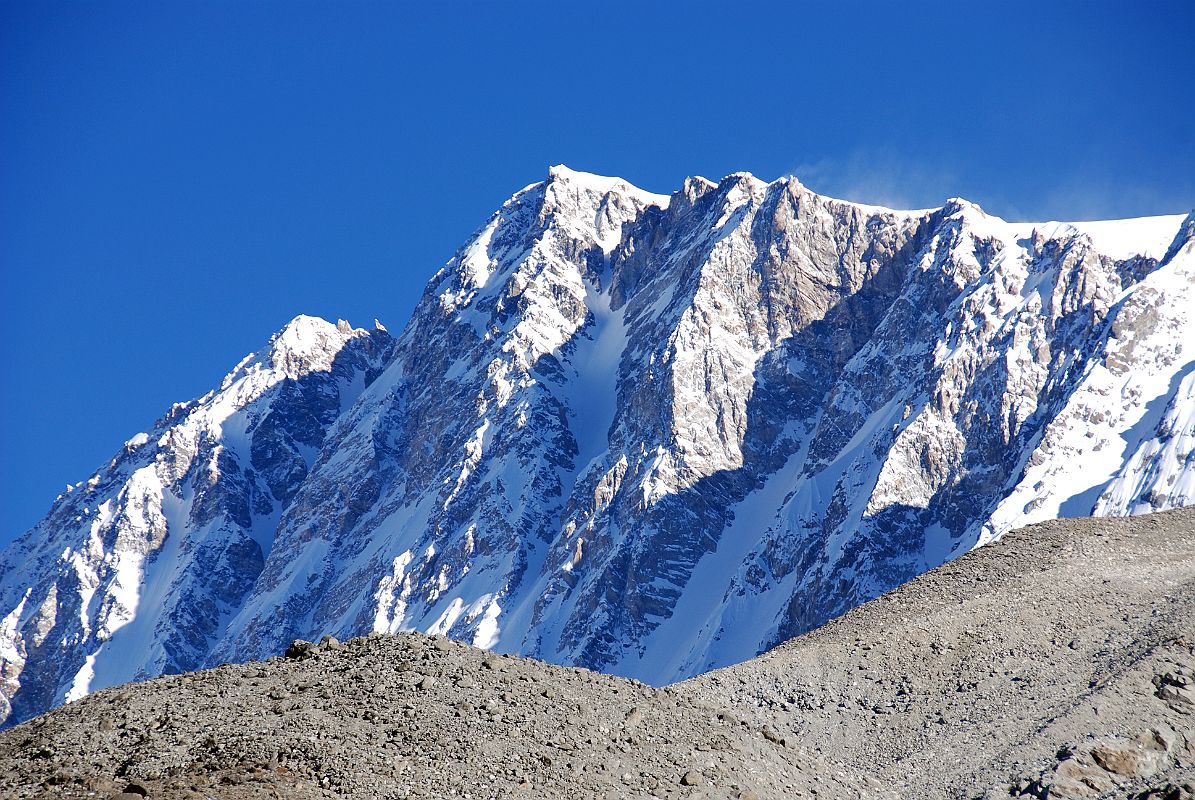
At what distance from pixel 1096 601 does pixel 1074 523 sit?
306 inches

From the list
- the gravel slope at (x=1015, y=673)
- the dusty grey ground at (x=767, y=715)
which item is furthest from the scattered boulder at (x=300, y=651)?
the gravel slope at (x=1015, y=673)

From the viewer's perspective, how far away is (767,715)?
4378 cm

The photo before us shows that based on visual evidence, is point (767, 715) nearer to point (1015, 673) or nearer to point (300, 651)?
point (1015, 673)

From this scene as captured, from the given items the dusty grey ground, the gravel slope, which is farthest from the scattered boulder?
the gravel slope

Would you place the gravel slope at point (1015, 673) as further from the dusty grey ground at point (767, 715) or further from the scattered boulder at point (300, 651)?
the scattered boulder at point (300, 651)

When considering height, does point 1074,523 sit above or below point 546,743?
above

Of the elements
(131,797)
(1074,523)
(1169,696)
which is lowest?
(131,797)

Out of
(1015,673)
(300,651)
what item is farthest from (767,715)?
(300,651)

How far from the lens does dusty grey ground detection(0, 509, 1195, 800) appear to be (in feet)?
97.2

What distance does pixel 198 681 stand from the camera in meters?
34.8

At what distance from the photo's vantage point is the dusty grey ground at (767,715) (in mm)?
29625

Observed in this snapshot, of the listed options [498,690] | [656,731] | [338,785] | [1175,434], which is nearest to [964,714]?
[656,731]

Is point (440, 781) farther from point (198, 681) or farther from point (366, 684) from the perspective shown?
point (198, 681)

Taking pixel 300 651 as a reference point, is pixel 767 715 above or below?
above
